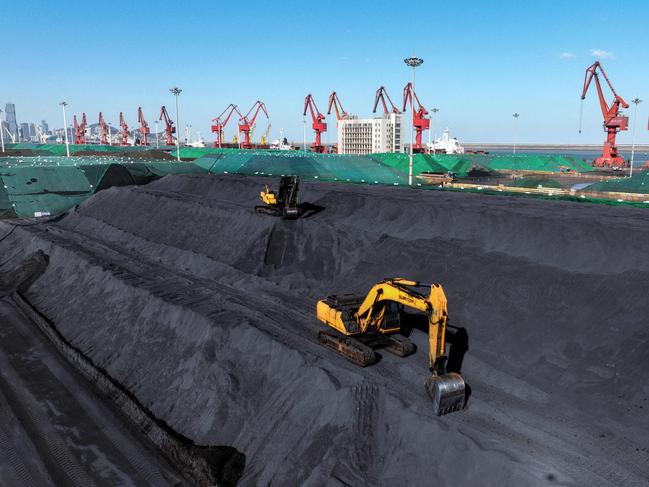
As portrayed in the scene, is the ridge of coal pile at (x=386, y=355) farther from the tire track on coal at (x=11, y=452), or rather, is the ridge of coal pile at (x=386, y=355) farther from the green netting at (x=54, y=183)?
the green netting at (x=54, y=183)

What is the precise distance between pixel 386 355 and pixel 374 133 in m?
135

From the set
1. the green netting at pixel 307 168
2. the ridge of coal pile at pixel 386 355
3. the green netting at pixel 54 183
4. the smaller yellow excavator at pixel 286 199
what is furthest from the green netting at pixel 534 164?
the smaller yellow excavator at pixel 286 199

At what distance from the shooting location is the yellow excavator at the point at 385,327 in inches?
550

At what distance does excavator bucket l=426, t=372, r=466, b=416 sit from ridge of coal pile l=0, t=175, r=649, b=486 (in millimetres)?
406

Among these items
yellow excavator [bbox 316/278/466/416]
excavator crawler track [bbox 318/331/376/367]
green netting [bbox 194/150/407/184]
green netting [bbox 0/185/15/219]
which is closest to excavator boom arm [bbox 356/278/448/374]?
yellow excavator [bbox 316/278/466/416]

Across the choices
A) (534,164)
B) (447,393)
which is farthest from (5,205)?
(534,164)

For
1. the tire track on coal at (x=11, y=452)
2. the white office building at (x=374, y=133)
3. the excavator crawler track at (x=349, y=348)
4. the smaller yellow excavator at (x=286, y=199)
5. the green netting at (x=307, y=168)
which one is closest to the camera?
the tire track on coal at (x=11, y=452)

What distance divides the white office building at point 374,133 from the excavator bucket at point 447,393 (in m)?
137

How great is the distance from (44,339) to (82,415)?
8032 mm

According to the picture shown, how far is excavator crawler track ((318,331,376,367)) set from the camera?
16.6m

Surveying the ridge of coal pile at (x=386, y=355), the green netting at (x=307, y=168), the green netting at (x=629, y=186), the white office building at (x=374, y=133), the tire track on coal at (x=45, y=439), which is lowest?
the tire track on coal at (x=45, y=439)

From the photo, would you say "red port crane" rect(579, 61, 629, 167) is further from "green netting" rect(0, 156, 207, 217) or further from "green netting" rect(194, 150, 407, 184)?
"green netting" rect(0, 156, 207, 217)

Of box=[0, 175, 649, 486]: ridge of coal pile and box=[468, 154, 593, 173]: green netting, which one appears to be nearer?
box=[0, 175, 649, 486]: ridge of coal pile

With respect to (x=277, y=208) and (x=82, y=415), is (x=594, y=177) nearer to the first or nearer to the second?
(x=277, y=208)
